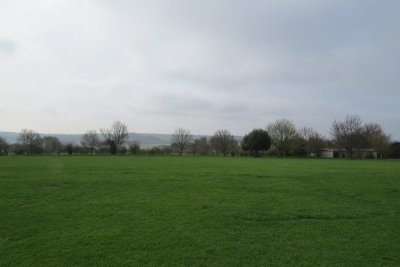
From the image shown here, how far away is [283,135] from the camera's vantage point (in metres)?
96.9

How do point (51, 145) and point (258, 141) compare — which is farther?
point (51, 145)

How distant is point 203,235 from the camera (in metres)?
9.18

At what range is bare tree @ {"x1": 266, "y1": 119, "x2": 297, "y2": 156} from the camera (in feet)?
311

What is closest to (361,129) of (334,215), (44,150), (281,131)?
(281,131)

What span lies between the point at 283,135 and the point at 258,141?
8.37 meters

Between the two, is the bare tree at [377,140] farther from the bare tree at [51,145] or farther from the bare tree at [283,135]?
the bare tree at [51,145]

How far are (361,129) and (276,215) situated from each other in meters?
94.7

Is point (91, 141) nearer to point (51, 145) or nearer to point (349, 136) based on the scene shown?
point (51, 145)

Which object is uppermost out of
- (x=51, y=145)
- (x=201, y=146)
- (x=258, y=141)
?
(x=258, y=141)

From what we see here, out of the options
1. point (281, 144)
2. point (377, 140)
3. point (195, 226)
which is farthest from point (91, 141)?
point (195, 226)

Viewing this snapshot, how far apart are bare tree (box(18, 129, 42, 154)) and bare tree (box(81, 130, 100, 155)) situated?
41.2ft

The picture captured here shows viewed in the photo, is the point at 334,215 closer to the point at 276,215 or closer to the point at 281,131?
the point at 276,215

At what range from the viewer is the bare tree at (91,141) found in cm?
10127

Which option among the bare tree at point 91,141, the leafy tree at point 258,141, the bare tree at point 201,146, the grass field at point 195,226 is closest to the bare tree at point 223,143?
the bare tree at point 201,146
